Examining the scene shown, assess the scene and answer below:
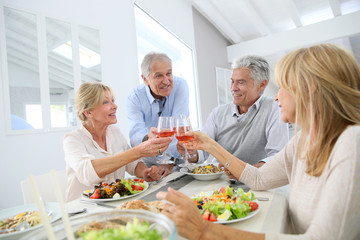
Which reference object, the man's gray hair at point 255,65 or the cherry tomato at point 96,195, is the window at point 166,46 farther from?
the cherry tomato at point 96,195

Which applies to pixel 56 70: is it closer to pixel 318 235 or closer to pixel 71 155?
pixel 71 155

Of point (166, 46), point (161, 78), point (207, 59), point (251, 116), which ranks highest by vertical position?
point (166, 46)

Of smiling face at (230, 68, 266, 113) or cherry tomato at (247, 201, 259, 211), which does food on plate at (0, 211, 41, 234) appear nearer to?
cherry tomato at (247, 201, 259, 211)

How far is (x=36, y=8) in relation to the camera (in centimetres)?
345

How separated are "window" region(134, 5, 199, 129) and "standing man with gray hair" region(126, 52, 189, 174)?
262 centimetres

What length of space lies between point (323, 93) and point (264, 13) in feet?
24.6

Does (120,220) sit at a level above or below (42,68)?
below

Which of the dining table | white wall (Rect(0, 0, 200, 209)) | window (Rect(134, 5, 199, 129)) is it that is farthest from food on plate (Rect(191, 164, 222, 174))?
window (Rect(134, 5, 199, 129))

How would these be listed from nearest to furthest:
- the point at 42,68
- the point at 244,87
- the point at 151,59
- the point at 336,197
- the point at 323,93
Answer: the point at 336,197, the point at 323,93, the point at 244,87, the point at 151,59, the point at 42,68

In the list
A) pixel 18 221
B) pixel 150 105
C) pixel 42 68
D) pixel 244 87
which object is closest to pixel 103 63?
pixel 42 68

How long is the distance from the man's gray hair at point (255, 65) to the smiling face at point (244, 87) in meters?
0.03

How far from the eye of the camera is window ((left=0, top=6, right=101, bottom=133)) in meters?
3.14

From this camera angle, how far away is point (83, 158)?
166cm

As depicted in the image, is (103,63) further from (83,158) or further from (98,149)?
(83,158)
